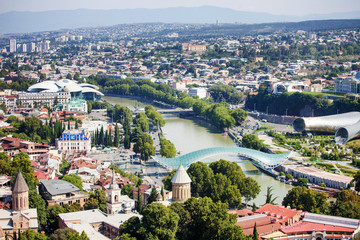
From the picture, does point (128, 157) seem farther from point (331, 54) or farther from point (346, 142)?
point (331, 54)

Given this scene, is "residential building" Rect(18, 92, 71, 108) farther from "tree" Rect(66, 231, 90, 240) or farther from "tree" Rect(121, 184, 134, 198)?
"tree" Rect(66, 231, 90, 240)

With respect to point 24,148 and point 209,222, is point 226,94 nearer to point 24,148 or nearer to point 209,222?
point 24,148

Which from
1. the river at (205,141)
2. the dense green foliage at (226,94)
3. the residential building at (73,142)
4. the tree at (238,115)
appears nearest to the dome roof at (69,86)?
the river at (205,141)

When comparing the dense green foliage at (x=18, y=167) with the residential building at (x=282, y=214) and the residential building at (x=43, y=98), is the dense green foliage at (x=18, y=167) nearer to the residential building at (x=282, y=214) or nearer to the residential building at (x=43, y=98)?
the residential building at (x=282, y=214)

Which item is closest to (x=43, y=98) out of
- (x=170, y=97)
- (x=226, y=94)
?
(x=170, y=97)

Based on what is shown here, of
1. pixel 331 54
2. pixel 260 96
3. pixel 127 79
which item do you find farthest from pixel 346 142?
pixel 331 54
